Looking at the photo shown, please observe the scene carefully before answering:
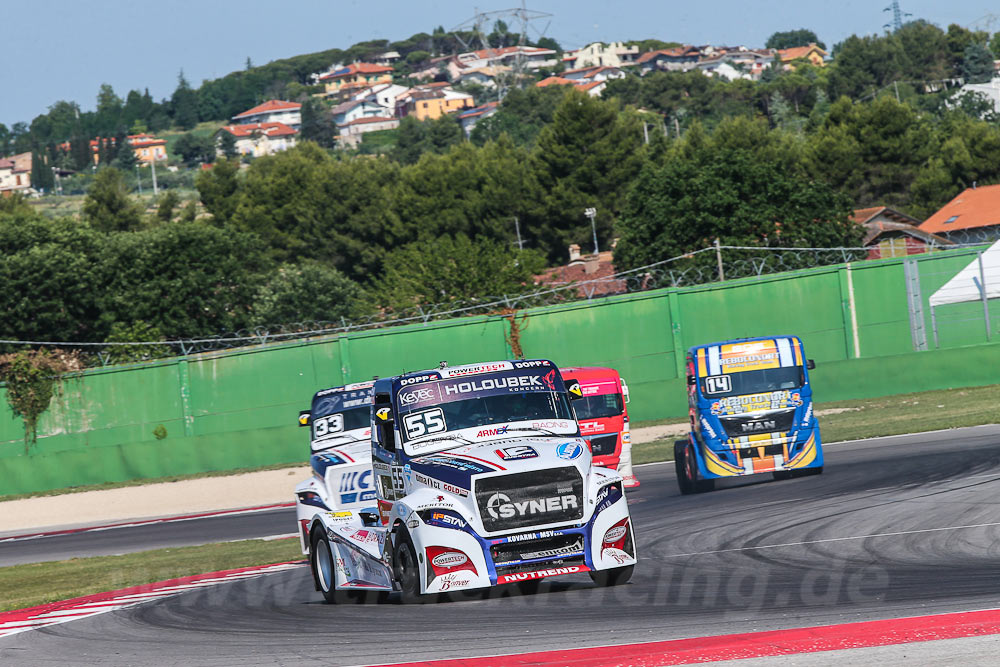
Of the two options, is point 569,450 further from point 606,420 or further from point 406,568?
point 606,420

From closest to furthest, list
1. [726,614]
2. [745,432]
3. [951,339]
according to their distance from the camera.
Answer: [726,614] → [745,432] → [951,339]

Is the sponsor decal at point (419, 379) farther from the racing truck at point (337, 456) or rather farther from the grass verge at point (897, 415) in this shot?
the grass verge at point (897, 415)

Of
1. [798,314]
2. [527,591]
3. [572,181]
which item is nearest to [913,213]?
[572,181]

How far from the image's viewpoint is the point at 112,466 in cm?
4081

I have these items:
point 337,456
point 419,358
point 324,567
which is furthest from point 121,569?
point 419,358

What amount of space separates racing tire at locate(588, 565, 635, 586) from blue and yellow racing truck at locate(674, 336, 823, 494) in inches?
425

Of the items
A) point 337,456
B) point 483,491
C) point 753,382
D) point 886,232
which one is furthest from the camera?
point 886,232

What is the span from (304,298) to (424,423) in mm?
56071

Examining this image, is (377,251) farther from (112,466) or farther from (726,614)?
(726,614)

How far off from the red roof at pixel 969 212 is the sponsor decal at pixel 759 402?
61216 millimetres

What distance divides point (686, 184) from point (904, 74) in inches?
5797

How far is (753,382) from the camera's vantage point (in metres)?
23.2

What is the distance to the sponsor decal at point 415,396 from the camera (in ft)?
42.0

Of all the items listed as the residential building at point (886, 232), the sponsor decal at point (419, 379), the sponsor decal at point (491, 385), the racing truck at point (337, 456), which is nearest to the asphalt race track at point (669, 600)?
the racing truck at point (337, 456)
